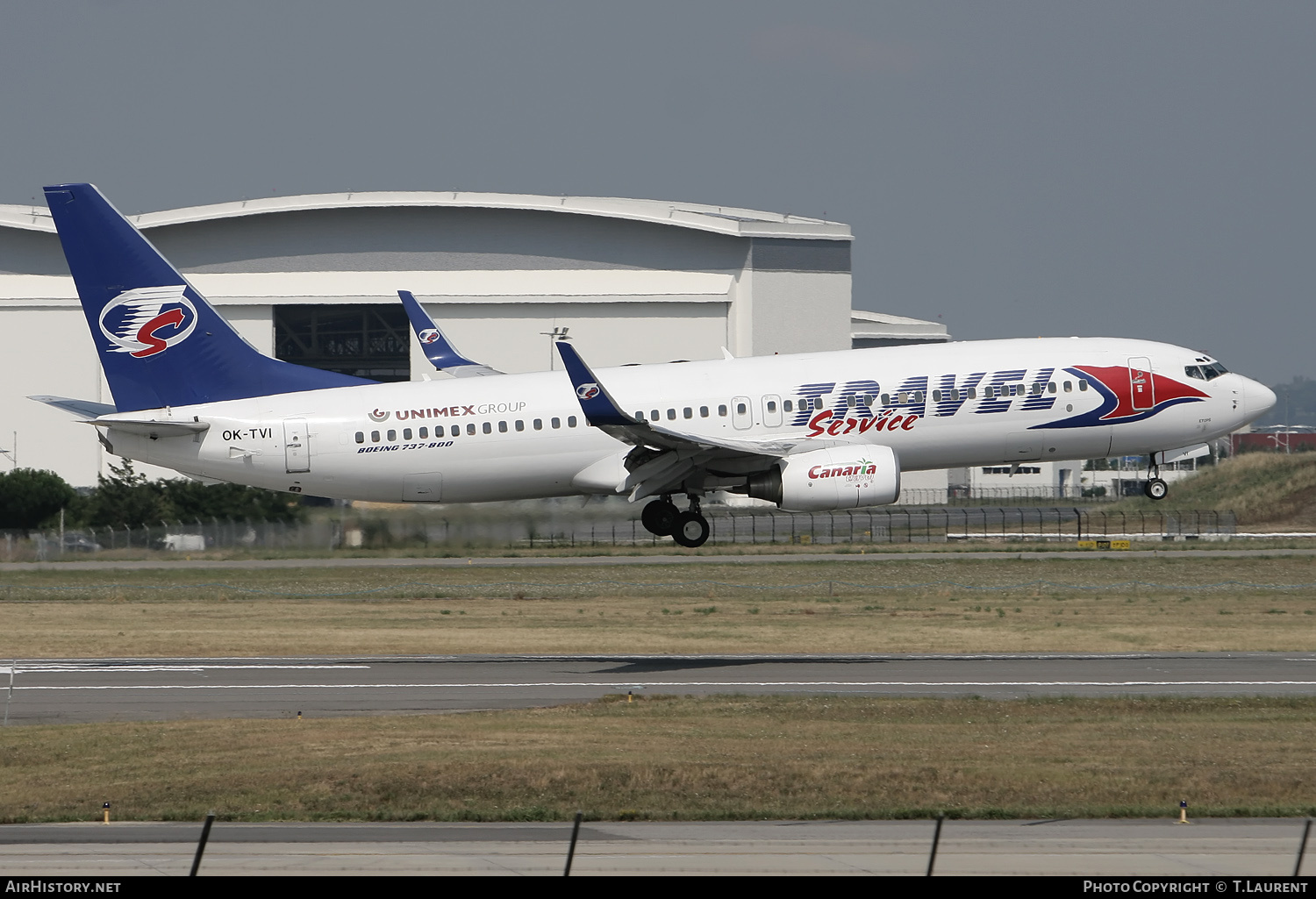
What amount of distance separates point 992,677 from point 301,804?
59.5 ft

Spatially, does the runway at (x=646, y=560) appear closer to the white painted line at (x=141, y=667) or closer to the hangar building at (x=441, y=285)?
the white painted line at (x=141, y=667)

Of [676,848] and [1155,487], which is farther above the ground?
[1155,487]

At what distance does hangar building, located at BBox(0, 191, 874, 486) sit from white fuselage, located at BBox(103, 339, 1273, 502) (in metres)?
58.6

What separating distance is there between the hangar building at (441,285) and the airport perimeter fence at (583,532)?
19.3 m

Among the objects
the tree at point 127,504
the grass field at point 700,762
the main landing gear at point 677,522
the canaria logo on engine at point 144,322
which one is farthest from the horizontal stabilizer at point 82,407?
the tree at point 127,504

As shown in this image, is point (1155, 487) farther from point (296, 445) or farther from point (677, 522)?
point (296, 445)

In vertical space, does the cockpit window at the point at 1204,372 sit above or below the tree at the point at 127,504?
above

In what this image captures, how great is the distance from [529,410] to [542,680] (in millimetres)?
6569

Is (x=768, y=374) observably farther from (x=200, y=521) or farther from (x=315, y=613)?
(x=200, y=521)

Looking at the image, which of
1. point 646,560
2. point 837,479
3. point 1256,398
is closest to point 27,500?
point 646,560

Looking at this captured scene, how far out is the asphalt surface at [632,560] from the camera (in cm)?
6344

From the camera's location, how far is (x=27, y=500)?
244 feet

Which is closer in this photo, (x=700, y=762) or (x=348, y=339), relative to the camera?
(x=700, y=762)

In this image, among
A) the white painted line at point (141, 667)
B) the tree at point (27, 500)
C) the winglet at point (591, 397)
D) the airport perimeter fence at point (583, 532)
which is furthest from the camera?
the tree at point (27, 500)
